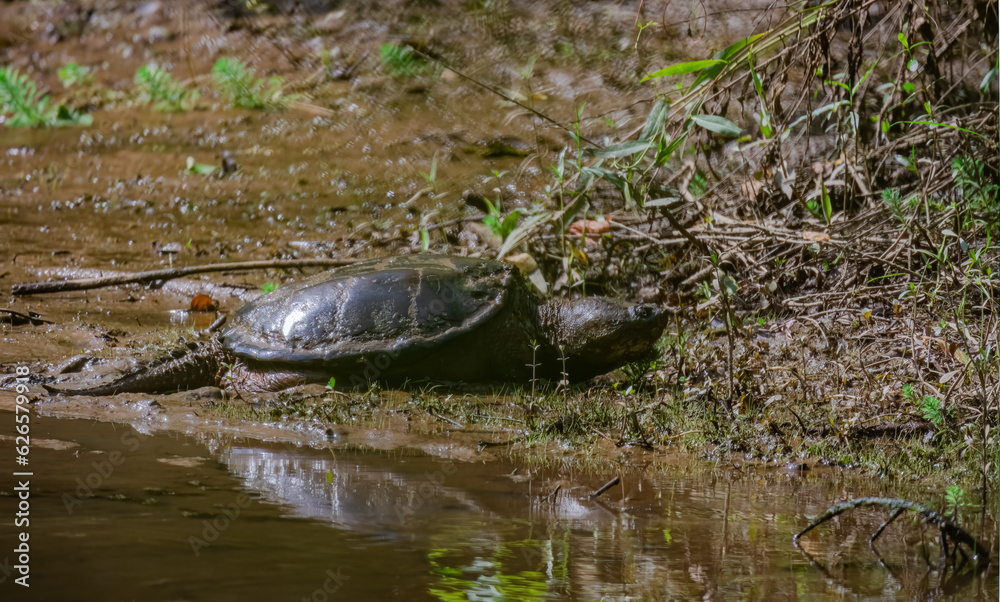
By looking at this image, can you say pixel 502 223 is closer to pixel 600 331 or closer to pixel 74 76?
pixel 600 331

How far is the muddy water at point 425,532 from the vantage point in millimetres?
1946

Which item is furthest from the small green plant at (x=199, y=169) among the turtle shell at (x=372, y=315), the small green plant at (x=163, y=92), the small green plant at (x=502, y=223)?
the turtle shell at (x=372, y=315)

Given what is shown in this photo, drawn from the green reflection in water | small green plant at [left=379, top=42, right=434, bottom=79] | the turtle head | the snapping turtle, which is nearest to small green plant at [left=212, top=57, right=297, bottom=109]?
small green plant at [left=379, top=42, right=434, bottom=79]

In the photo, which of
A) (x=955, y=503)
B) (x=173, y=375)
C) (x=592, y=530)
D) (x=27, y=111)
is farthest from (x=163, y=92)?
(x=955, y=503)

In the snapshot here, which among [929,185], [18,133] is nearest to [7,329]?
[929,185]

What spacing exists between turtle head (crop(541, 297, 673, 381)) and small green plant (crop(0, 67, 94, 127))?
23.6 ft

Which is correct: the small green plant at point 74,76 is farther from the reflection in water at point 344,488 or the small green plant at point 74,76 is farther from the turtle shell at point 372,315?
the reflection in water at point 344,488

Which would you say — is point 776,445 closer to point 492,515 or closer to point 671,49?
point 492,515

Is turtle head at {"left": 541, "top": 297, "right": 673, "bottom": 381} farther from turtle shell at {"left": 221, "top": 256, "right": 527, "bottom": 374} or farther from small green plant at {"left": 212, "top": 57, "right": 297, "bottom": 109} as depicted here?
small green plant at {"left": 212, "top": 57, "right": 297, "bottom": 109}

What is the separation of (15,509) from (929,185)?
414 cm

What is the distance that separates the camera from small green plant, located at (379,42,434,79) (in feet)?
30.1

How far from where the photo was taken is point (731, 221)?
16.1 feet

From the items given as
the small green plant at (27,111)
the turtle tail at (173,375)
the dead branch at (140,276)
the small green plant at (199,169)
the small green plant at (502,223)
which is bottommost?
the turtle tail at (173,375)

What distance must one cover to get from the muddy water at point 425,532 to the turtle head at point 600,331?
1.24m
